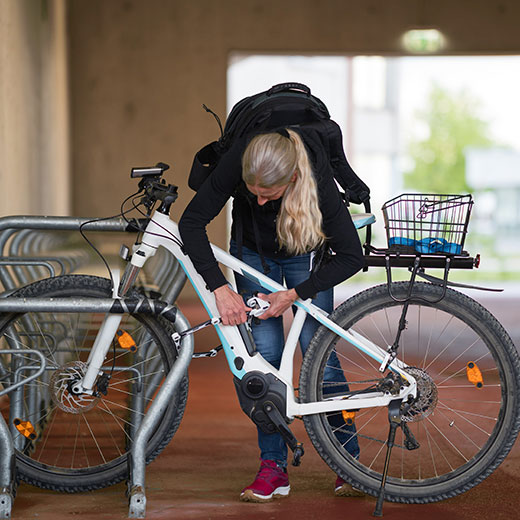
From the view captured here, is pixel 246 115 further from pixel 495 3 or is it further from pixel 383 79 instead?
pixel 383 79

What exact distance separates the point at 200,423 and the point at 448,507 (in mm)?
1290

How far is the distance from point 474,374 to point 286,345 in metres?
0.58

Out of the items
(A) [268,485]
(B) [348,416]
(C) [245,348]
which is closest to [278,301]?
(C) [245,348]

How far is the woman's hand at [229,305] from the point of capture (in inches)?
88.5

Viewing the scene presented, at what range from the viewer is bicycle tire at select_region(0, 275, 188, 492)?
233 cm

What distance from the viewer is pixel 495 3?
8172 millimetres

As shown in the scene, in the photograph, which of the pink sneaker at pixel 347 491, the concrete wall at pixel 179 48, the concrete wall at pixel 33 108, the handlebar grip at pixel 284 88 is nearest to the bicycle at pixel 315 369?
the pink sneaker at pixel 347 491

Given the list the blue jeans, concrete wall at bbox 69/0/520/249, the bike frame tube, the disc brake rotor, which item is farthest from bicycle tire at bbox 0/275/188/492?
concrete wall at bbox 69/0/520/249

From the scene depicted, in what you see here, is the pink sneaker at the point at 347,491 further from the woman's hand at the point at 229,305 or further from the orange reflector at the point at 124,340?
the orange reflector at the point at 124,340

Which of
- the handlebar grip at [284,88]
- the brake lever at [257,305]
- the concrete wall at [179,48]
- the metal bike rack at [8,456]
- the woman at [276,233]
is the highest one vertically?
the concrete wall at [179,48]

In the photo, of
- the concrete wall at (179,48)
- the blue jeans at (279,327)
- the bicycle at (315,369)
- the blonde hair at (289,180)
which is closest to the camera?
the blonde hair at (289,180)

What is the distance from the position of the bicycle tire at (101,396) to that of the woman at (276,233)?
0.89 feet

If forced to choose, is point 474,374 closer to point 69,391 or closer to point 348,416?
point 348,416

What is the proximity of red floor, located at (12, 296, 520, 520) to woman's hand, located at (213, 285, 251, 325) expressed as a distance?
0.57m
